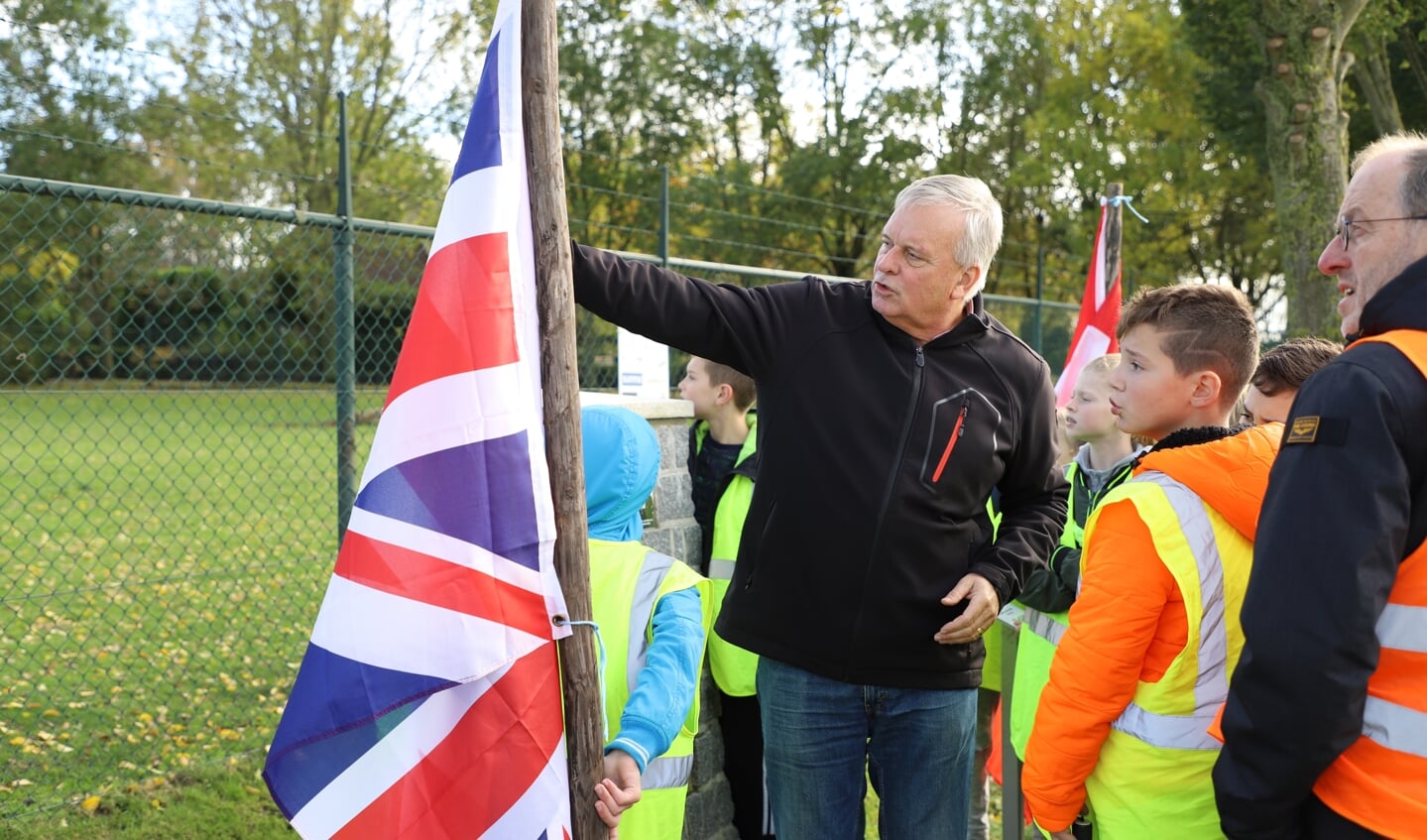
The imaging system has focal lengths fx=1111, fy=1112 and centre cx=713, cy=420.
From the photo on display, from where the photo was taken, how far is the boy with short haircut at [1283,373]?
2.86m

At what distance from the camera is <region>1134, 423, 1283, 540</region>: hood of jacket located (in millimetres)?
2082

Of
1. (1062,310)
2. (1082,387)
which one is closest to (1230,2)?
(1062,310)

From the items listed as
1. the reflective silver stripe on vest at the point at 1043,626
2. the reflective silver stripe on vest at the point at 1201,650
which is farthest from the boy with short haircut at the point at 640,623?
the reflective silver stripe on vest at the point at 1043,626

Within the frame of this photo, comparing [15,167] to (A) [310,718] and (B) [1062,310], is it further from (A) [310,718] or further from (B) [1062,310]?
(A) [310,718]

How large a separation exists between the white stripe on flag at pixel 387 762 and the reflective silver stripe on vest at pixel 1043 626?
1.77 m

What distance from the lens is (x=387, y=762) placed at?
1.75 m

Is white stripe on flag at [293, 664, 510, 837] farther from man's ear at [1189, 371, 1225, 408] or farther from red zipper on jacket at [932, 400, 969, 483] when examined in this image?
man's ear at [1189, 371, 1225, 408]

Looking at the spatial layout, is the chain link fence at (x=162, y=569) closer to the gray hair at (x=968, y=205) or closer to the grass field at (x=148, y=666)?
the grass field at (x=148, y=666)

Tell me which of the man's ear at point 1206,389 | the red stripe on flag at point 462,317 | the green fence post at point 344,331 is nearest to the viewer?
the red stripe on flag at point 462,317

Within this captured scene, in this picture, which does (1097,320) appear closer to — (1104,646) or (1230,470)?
(1230,470)

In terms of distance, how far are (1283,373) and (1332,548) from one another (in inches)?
59.5

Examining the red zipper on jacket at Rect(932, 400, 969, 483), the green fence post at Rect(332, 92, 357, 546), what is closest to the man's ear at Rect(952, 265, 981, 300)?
the red zipper on jacket at Rect(932, 400, 969, 483)

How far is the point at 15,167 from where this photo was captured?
2486cm

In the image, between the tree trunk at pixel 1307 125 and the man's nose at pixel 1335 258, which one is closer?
the man's nose at pixel 1335 258
